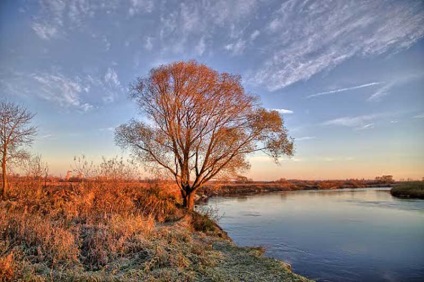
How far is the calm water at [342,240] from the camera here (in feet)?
38.4

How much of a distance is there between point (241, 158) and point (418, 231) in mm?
Answer: 10860

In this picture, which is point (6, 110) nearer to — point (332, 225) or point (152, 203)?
point (152, 203)

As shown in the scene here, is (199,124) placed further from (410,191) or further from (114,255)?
(410,191)

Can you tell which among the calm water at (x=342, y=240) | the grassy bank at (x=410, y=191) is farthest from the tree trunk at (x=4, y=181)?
the grassy bank at (x=410, y=191)

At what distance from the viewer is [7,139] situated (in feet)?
76.0

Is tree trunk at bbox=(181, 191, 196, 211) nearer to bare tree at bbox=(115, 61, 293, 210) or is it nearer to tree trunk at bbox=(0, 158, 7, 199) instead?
bare tree at bbox=(115, 61, 293, 210)

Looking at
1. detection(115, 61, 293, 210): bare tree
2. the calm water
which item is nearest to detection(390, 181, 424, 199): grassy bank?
the calm water

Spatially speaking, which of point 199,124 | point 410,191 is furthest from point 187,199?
point 410,191

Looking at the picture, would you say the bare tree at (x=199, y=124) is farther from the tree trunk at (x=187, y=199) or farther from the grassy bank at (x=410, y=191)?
the grassy bank at (x=410, y=191)

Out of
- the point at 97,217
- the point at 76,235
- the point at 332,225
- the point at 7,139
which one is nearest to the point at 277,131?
the point at 332,225

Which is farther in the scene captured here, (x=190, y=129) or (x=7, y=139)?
(x=7, y=139)

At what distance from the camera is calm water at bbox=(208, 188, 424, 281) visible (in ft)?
38.4

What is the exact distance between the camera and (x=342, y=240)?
664 inches

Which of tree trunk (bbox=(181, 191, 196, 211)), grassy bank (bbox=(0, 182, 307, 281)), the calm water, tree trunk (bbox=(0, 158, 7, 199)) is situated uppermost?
tree trunk (bbox=(0, 158, 7, 199))
